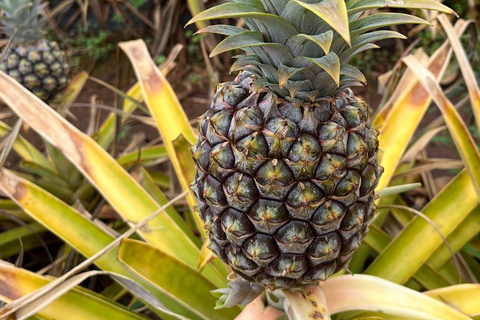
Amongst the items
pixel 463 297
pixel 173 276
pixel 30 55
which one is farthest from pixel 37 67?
pixel 463 297

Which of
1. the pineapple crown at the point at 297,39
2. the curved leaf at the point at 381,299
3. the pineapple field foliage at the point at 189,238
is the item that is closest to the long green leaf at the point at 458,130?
the pineapple field foliage at the point at 189,238

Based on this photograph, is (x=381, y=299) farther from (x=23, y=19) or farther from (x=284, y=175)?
(x=23, y=19)

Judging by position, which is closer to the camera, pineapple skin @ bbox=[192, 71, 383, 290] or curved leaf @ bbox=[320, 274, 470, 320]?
pineapple skin @ bbox=[192, 71, 383, 290]

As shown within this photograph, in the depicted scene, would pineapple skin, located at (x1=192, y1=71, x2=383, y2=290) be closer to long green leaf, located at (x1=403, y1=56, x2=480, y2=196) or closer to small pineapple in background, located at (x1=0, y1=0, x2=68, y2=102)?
long green leaf, located at (x1=403, y1=56, x2=480, y2=196)

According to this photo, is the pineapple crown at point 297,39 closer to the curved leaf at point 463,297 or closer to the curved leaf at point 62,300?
the curved leaf at point 463,297

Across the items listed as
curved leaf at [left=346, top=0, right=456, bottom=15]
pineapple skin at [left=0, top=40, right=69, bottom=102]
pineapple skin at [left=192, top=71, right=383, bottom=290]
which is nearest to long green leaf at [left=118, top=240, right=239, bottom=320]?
pineapple skin at [left=192, top=71, right=383, bottom=290]

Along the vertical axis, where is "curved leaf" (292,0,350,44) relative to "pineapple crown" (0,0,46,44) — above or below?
above

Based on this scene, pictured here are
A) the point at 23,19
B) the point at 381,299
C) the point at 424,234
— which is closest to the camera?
the point at 381,299

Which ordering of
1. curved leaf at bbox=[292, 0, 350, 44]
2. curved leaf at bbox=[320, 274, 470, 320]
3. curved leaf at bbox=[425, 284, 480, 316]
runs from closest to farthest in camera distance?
1. curved leaf at bbox=[292, 0, 350, 44]
2. curved leaf at bbox=[320, 274, 470, 320]
3. curved leaf at bbox=[425, 284, 480, 316]
